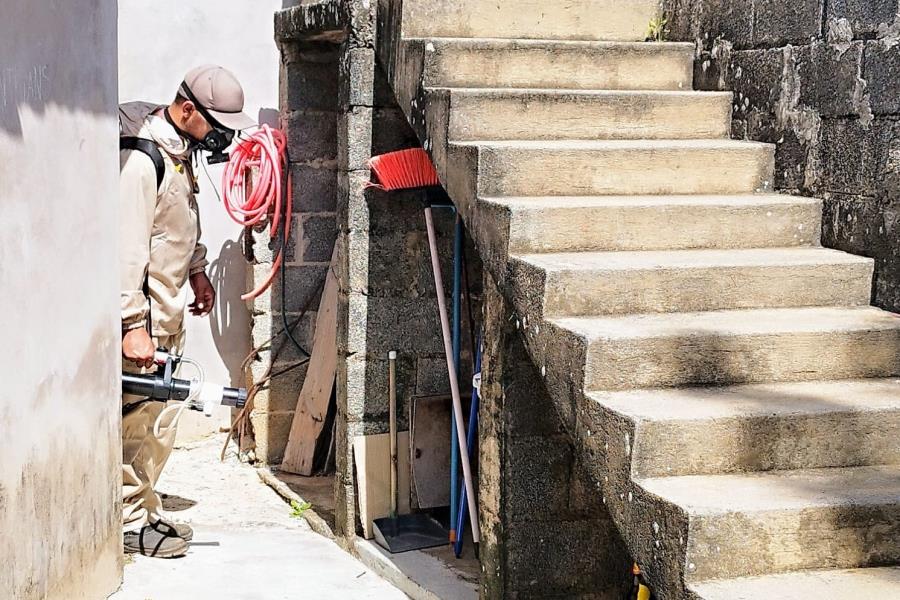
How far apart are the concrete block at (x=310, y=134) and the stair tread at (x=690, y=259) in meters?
3.45

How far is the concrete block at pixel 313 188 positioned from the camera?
7523 mm

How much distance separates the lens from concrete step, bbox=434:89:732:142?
4879mm

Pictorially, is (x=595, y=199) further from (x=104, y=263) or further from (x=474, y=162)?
(x=104, y=263)

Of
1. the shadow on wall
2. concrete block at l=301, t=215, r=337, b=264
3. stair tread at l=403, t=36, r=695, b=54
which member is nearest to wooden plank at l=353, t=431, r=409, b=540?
concrete block at l=301, t=215, r=337, b=264

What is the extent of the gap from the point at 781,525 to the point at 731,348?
0.76 metres

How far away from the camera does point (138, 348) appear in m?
5.55

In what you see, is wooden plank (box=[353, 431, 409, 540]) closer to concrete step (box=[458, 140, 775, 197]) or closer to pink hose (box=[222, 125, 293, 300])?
pink hose (box=[222, 125, 293, 300])

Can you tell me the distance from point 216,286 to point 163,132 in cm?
213

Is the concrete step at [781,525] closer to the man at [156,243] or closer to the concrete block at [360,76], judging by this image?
the man at [156,243]

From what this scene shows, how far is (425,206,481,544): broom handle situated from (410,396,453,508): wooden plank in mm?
208

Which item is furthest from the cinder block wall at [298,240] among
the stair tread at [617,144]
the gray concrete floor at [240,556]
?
the stair tread at [617,144]

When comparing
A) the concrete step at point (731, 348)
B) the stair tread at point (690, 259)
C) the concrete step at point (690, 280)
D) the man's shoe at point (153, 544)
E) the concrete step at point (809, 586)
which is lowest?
the man's shoe at point (153, 544)

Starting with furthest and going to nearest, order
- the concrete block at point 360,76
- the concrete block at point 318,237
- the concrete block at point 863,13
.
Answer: the concrete block at point 318,237, the concrete block at point 360,76, the concrete block at point 863,13

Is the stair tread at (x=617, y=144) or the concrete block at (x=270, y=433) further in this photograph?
the concrete block at (x=270, y=433)
